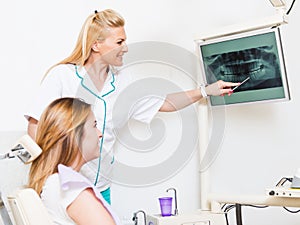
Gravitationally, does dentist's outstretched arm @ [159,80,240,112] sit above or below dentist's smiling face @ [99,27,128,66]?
below

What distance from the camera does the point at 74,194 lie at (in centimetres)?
121

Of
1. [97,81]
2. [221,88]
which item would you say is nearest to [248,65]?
[221,88]

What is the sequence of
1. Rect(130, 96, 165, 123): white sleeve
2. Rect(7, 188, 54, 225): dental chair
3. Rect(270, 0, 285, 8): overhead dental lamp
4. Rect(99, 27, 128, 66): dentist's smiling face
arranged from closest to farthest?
Rect(7, 188, 54, 225): dental chair < Rect(270, 0, 285, 8): overhead dental lamp < Rect(99, 27, 128, 66): dentist's smiling face < Rect(130, 96, 165, 123): white sleeve

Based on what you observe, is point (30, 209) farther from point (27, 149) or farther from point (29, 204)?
point (27, 149)

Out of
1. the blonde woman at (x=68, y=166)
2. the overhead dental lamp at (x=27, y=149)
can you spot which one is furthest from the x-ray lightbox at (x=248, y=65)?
the overhead dental lamp at (x=27, y=149)

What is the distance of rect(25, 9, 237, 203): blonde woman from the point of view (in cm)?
177

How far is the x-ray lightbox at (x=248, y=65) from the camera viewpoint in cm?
178

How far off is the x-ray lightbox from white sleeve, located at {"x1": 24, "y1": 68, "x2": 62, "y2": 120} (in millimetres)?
653

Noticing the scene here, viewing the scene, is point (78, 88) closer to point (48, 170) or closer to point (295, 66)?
point (48, 170)

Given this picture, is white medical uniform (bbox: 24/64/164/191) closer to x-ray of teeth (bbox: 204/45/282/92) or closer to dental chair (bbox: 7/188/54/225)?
x-ray of teeth (bbox: 204/45/282/92)

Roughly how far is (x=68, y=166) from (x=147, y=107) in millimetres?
799

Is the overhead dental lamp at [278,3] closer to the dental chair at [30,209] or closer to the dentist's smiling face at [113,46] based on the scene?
the dentist's smiling face at [113,46]

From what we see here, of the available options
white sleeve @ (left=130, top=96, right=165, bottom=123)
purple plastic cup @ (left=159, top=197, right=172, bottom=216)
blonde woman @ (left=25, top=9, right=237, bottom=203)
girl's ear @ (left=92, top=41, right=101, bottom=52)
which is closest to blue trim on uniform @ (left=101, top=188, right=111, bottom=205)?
blonde woman @ (left=25, top=9, right=237, bottom=203)

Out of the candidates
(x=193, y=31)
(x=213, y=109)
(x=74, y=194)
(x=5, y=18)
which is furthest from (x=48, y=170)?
(x=193, y=31)
